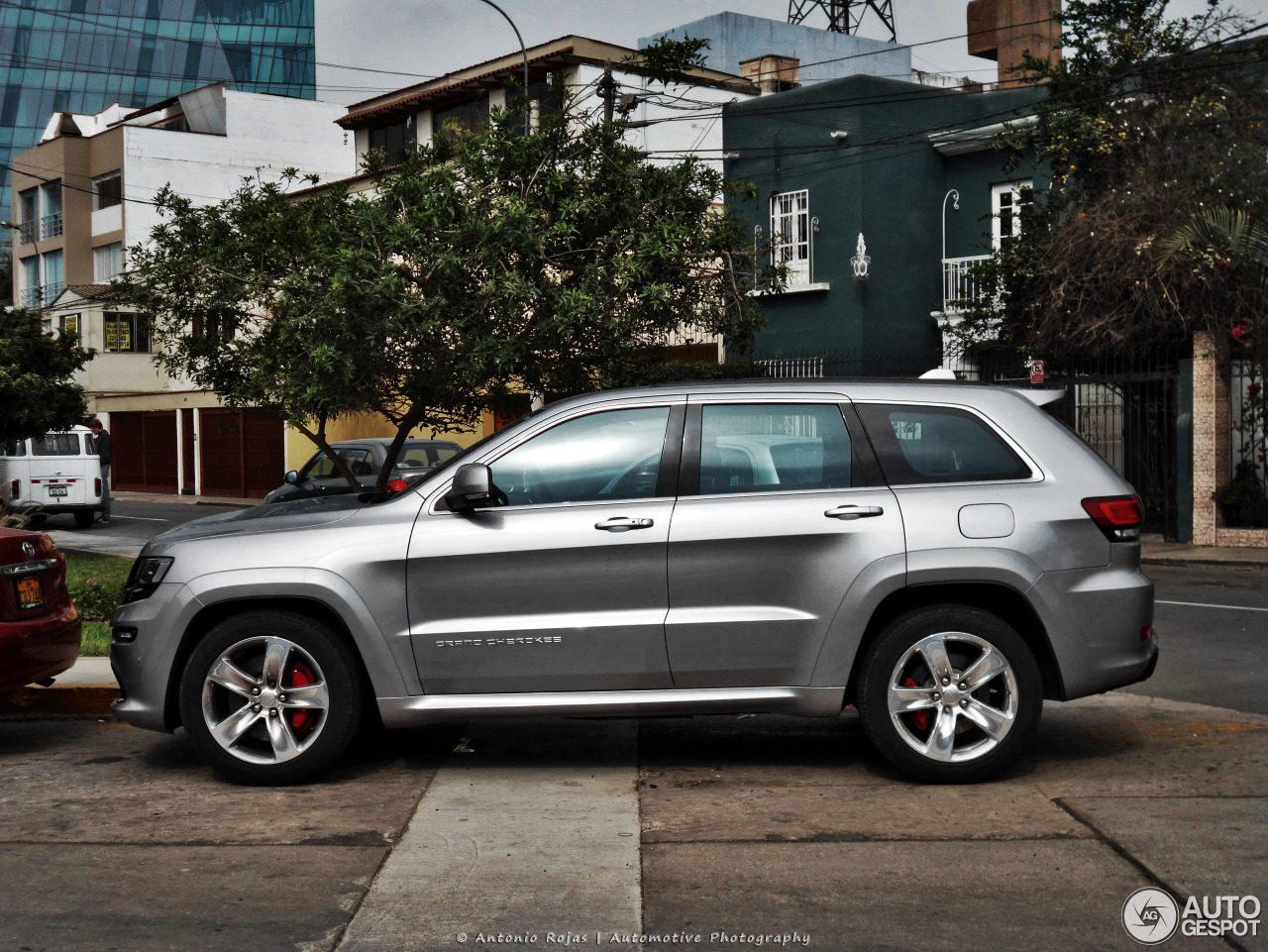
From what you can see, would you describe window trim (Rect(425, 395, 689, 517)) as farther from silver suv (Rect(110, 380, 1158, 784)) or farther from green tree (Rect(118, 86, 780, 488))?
green tree (Rect(118, 86, 780, 488))

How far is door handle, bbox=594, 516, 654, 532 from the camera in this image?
5.80 metres

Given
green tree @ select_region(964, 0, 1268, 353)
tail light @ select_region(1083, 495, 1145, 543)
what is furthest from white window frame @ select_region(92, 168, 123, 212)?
tail light @ select_region(1083, 495, 1145, 543)

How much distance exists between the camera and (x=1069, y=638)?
18.9ft

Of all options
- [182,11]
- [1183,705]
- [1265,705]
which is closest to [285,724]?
[1183,705]

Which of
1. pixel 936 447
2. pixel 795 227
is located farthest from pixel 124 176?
pixel 936 447

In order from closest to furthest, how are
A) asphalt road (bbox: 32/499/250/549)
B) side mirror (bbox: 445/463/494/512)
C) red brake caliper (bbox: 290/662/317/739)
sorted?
1. side mirror (bbox: 445/463/494/512)
2. red brake caliper (bbox: 290/662/317/739)
3. asphalt road (bbox: 32/499/250/549)

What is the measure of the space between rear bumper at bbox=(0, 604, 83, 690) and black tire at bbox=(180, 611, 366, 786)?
1.14 meters

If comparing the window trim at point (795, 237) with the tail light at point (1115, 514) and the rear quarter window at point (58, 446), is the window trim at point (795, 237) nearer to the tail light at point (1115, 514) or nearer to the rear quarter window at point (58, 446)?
the rear quarter window at point (58, 446)

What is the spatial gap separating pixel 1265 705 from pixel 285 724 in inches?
215

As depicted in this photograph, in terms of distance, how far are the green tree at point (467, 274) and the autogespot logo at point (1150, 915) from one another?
7.08 meters

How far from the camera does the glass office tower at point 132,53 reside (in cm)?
8550

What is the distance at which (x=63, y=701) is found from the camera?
7867 millimetres

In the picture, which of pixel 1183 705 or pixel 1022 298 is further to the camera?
pixel 1022 298

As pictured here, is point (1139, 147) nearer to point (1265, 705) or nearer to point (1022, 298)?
point (1022, 298)
